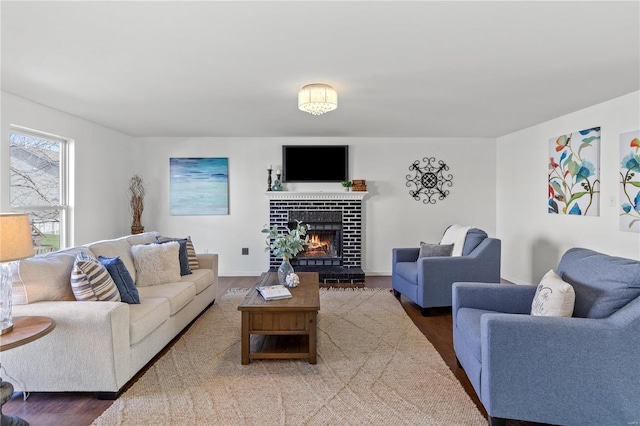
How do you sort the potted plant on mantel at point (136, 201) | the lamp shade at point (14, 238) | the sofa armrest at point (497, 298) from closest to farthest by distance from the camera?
1. the lamp shade at point (14, 238)
2. the sofa armrest at point (497, 298)
3. the potted plant on mantel at point (136, 201)

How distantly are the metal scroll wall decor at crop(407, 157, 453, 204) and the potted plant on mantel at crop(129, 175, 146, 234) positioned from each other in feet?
14.2

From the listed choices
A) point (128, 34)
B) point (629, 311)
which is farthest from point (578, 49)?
point (128, 34)

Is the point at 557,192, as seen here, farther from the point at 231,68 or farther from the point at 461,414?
the point at 231,68

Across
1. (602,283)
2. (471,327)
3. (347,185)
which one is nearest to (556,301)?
(602,283)

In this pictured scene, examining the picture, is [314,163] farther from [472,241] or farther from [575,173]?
[575,173]

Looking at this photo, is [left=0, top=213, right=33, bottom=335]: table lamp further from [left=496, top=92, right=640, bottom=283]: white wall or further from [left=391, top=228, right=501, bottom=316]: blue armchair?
[left=496, top=92, right=640, bottom=283]: white wall

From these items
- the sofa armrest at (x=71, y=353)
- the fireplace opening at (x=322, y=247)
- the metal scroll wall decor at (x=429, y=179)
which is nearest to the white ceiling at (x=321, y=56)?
the metal scroll wall decor at (x=429, y=179)

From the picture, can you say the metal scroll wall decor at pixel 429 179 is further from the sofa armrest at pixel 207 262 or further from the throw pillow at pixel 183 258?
the throw pillow at pixel 183 258

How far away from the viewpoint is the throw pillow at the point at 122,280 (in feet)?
8.43

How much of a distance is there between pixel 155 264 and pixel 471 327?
283 cm

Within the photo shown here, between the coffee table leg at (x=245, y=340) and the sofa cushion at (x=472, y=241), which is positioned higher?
the sofa cushion at (x=472, y=241)

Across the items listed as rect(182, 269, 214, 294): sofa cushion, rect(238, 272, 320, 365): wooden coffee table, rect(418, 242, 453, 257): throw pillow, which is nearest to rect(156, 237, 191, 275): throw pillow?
rect(182, 269, 214, 294): sofa cushion

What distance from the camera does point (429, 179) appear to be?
558 cm

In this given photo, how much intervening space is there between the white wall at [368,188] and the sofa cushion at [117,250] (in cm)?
217
